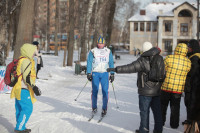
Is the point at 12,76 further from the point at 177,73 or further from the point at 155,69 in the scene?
the point at 177,73

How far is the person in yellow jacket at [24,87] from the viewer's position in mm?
4750

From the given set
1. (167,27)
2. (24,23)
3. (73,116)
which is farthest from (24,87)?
(167,27)

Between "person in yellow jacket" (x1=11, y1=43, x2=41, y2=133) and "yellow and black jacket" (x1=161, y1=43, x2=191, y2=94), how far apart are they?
2.80m

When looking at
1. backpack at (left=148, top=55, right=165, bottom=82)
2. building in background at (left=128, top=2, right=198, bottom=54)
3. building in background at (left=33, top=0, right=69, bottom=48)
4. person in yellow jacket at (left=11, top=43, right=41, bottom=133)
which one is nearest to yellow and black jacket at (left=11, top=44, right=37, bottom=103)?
person in yellow jacket at (left=11, top=43, right=41, bottom=133)

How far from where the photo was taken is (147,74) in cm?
467

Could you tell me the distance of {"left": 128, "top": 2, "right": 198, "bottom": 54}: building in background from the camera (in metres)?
51.9

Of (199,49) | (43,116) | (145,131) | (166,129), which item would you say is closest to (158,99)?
(145,131)

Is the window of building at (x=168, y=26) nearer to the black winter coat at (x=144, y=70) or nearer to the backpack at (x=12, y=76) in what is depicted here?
the black winter coat at (x=144, y=70)

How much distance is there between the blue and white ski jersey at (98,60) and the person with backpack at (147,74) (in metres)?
1.92

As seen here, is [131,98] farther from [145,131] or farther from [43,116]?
[145,131]

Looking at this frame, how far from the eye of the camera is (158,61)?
463 centimetres

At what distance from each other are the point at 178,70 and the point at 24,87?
10.7 feet

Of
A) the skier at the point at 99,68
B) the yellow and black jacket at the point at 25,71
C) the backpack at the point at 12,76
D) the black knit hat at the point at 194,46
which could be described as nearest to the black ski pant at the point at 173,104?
the black knit hat at the point at 194,46

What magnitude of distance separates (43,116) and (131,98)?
3.90 meters
